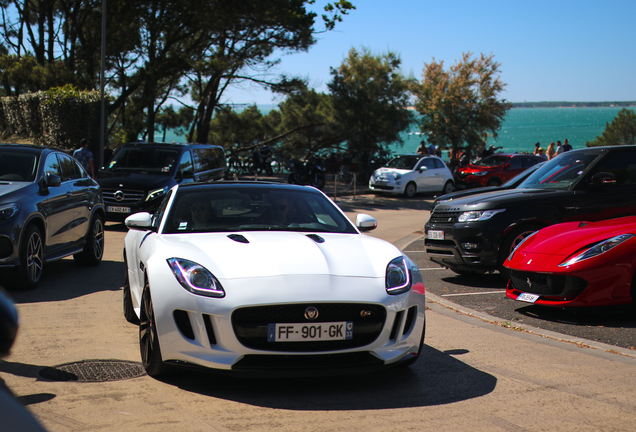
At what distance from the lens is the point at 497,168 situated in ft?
92.3

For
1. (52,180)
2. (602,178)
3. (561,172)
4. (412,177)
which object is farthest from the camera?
(412,177)

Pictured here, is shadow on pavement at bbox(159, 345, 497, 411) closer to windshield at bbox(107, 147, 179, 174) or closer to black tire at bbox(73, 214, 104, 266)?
black tire at bbox(73, 214, 104, 266)

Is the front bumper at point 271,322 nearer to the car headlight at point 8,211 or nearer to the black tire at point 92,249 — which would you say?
the car headlight at point 8,211

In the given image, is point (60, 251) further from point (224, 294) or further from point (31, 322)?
point (224, 294)

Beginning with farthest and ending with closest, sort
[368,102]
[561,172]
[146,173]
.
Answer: [368,102], [146,173], [561,172]

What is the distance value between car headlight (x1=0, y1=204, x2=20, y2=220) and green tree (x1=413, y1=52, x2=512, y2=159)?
39875mm

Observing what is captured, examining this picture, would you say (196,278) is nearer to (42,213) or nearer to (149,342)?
(149,342)

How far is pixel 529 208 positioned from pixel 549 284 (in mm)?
2410

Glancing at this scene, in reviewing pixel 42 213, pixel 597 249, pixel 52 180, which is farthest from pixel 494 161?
pixel 42 213

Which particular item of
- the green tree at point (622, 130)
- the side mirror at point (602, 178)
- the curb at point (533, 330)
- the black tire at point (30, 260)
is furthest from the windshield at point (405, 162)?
the green tree at point (622, 130)

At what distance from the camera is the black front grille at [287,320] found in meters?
4.13

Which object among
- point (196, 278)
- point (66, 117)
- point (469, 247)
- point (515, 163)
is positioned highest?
point (66, 117)

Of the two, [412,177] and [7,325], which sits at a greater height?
[412,177]

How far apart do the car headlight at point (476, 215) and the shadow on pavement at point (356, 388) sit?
13.8 feet
